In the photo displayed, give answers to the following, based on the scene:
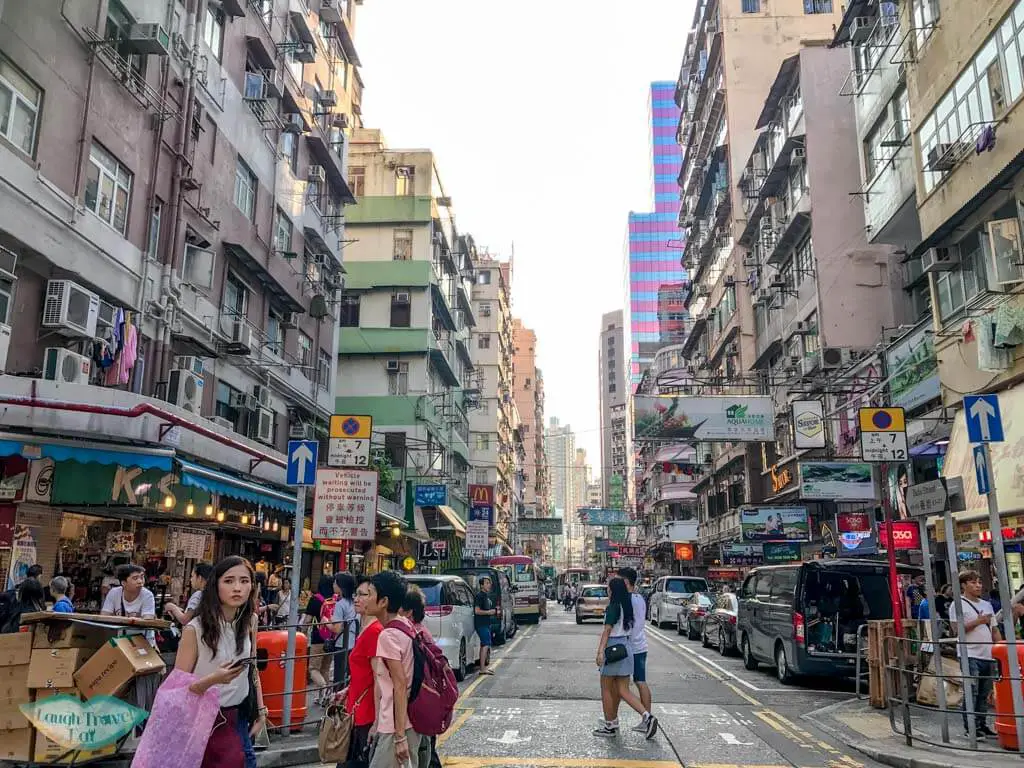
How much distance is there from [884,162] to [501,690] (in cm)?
1664

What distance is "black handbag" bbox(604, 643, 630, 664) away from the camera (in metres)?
9.05

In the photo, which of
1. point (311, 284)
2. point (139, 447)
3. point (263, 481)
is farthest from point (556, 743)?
point (311, 284)

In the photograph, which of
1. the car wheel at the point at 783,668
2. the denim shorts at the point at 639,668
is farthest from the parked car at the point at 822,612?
the denim shorts at the point at 639,668

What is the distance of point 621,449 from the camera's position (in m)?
152

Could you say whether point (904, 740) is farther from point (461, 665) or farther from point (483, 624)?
point (483, 624)

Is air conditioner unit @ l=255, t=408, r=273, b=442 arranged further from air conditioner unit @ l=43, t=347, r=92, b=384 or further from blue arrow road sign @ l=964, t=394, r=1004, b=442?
blue arrow road sign @ l=964, t=394, r=1004, b=442

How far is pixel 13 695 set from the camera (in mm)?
6906

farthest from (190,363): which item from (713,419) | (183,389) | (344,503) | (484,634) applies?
(713,419)

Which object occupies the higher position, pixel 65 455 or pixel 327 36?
pixel 327 36

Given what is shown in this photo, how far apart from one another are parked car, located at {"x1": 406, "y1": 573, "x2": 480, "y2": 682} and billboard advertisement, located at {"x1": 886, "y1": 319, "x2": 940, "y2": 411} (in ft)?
36.5

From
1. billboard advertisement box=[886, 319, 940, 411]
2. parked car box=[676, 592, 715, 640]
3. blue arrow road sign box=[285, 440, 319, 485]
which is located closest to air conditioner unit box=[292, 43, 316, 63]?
blue arrow road sign box=[285, 440, 319, 485]

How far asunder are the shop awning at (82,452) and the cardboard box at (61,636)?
4850 mm

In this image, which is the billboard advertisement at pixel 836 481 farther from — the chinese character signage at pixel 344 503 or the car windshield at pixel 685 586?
the chinese character signage at pixel 344 503

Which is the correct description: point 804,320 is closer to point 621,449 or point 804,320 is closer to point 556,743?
point 556,743
